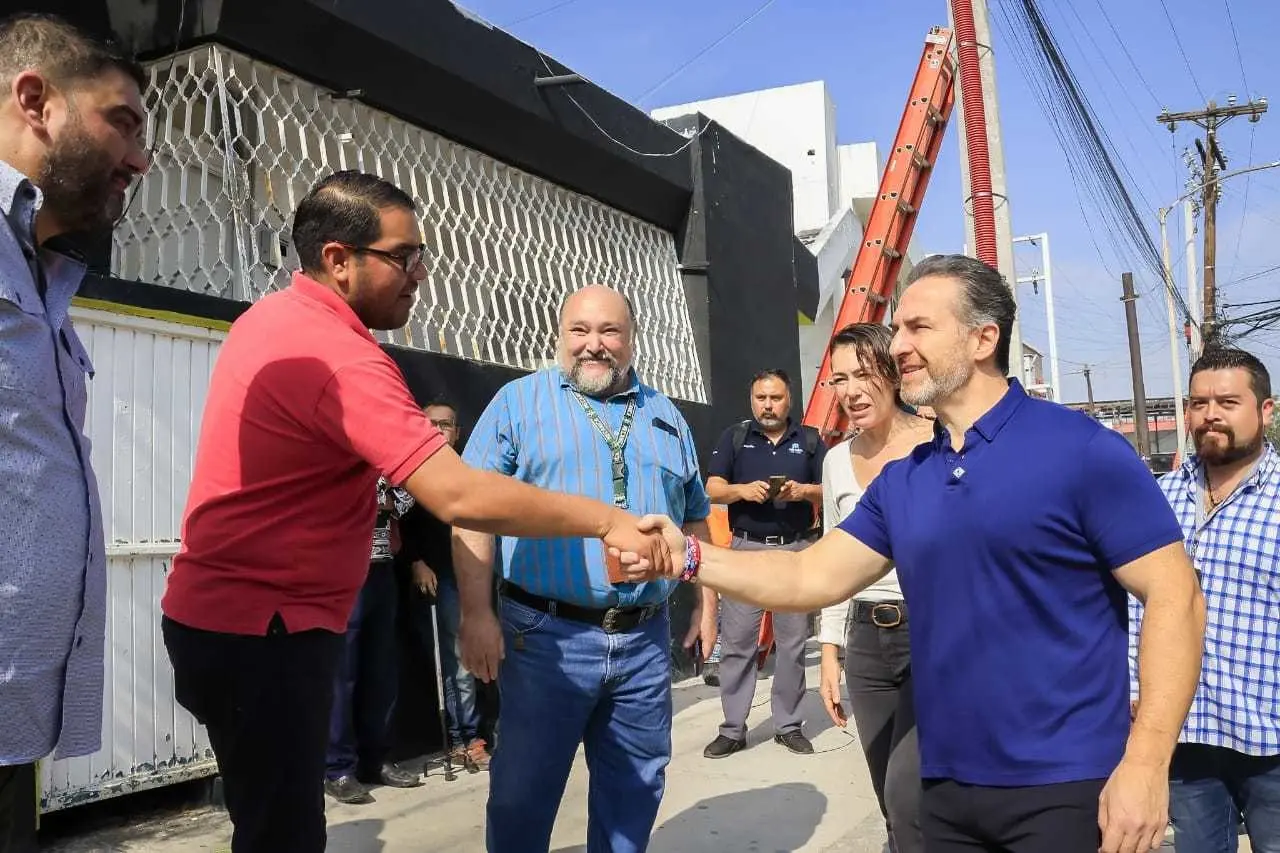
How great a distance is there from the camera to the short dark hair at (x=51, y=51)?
1720 millimetres

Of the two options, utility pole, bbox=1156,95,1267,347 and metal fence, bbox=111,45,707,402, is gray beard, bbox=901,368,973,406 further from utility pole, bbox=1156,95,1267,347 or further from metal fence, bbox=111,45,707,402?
utility pole, bbox=1156,95,1267,347

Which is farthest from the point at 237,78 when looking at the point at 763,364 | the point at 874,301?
the point at 874,301

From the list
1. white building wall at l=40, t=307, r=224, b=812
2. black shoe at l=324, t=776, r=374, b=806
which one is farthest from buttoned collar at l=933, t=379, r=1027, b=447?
black shoe at l=324, t=776, r=374, b=806

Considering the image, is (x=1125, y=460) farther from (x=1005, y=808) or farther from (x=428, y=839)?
(x=428, y=839)

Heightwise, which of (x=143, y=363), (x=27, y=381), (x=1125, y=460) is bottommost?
(x=1125, y=460)

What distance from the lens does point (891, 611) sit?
137 inches

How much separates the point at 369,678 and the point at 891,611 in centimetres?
278

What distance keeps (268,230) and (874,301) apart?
626 cm

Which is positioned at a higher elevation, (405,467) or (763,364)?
(763,364)

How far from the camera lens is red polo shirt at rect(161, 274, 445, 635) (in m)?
2.29

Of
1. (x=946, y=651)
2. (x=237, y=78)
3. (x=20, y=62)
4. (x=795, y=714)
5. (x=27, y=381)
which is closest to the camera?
(x=27, y=381)

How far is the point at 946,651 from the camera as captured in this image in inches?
89.0

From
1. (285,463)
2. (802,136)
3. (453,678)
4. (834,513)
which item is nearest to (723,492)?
(453,678)

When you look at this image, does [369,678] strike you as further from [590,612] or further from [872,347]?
[872,347]
